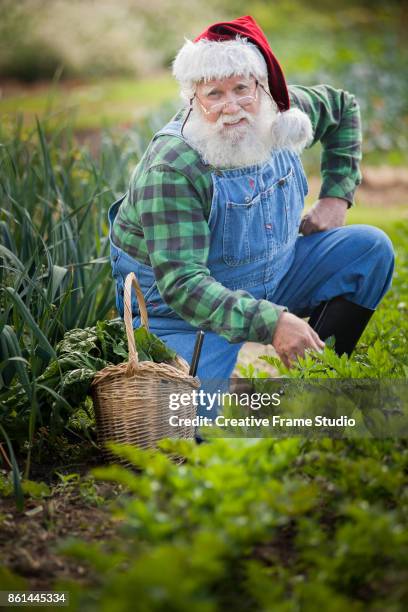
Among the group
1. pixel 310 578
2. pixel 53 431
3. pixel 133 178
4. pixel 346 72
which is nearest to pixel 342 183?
pixel 133 178

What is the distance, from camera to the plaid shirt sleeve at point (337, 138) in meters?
3.69

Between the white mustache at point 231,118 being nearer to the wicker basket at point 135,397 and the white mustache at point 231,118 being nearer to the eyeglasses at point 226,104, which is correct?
the eyeglasses at point 226,104

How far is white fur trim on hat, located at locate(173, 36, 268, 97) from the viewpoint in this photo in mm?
2928

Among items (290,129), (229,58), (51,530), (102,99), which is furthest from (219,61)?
(102,99)

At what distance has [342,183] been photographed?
3.76 metres

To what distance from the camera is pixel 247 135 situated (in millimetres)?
3057

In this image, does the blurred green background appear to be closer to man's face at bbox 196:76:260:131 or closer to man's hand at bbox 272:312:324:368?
man's face at bbox 196:76:260:131

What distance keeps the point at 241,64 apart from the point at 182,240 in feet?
2.09

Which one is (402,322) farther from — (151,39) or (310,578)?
(151,39)

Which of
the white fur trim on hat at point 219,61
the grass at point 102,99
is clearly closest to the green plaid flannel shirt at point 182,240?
the white fur trim on hat at point 219,61

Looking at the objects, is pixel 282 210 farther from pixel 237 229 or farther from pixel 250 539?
pixel 250 539

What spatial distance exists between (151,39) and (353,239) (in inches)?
552

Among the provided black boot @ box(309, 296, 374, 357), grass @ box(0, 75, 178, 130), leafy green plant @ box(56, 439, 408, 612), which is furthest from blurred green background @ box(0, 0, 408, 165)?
leafy green plant @ box(56, 439, 408, 612)

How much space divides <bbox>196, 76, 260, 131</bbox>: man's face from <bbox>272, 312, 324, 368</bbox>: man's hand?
0.78m
